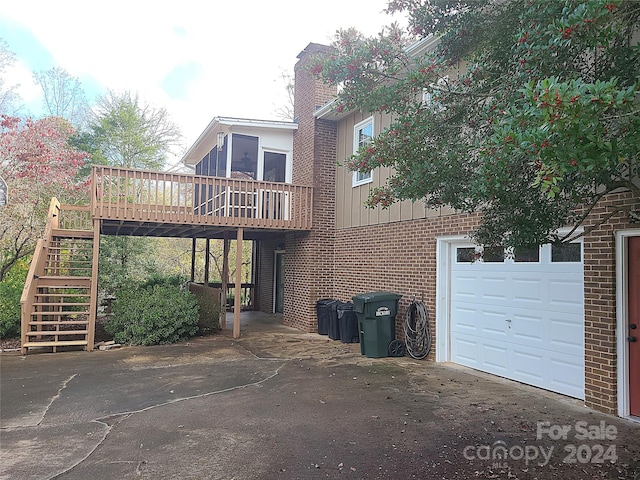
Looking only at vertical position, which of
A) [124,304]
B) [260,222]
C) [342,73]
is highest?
[342,73]

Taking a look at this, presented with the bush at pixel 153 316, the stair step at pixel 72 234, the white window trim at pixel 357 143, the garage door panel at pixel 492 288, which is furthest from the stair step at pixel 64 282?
the garage door panel at pixel 492 288

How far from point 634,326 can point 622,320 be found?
12cm

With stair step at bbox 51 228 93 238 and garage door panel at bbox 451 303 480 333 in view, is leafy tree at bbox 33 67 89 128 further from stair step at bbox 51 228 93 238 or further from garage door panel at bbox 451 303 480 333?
garage door panel at bbox 451 303 480 333

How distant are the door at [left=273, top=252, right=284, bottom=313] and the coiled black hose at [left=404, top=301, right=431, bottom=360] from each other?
25.3 ft

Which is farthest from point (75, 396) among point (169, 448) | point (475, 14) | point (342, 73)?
point (475, 14)

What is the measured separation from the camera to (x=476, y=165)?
4180mm

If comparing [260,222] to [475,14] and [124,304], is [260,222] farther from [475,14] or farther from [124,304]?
[475,14]

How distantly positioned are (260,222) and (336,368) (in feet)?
15.2

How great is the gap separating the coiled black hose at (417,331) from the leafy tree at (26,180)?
10.4 meters

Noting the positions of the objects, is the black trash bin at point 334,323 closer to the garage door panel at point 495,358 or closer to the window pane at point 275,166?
the garage door panel at point 495,358

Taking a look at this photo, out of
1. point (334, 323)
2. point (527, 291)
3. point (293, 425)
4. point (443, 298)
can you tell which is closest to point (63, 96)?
point (334, 323)

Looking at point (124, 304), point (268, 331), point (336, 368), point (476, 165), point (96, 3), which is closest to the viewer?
point (476, 165)

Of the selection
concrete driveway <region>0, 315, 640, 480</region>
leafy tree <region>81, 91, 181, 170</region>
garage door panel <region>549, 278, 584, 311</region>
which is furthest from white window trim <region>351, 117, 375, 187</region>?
leafy tree <region>81, 91, 181, 170</region>

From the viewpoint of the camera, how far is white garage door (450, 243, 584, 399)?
19.6 feet
